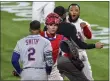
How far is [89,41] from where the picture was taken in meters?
16.2

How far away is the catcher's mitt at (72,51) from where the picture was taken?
8867 millimetres

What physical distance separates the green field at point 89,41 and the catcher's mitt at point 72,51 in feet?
11.5

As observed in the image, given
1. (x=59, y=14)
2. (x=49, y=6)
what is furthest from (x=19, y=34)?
(x=59, y=14)

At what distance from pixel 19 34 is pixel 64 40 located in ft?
25.6

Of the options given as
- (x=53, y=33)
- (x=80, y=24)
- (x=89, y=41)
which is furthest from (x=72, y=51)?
(x=89, y=41)

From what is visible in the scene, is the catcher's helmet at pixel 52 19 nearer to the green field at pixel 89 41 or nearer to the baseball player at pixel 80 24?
the baseball player at pixel 80 24

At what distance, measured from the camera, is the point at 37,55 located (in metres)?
8.06

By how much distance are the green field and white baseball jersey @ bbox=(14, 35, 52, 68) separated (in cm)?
423

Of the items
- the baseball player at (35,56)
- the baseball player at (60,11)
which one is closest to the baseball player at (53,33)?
the baseball player at (35,56)

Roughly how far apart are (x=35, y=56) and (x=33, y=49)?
105 mm

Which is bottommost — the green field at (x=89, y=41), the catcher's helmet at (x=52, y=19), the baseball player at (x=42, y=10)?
the green field at (x=89, y=41)

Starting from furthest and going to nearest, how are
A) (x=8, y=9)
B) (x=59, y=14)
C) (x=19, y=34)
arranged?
1. (x=8, y=9)
2. (x=19, y=34)
3. (x=59, y=14)

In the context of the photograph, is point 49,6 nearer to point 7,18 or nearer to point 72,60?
point 72,60

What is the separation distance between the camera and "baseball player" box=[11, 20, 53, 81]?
26.3ft
